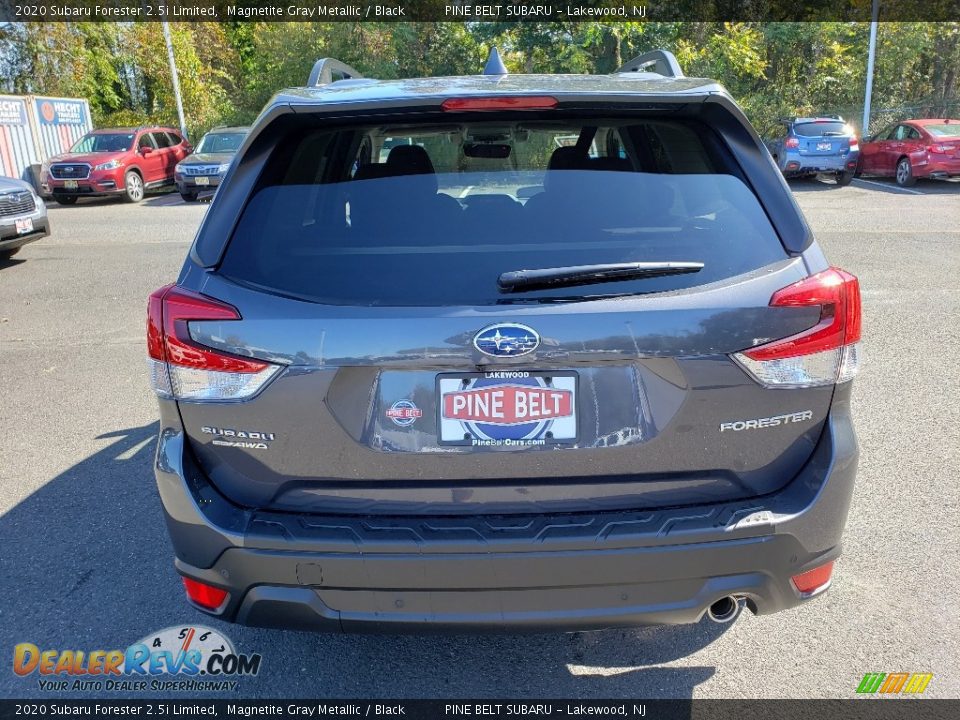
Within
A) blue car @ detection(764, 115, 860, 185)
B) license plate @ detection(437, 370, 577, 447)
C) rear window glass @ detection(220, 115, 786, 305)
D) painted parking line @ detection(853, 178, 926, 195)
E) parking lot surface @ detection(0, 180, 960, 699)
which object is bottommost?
painted parking line @ detection(853, 178, 926, 195)

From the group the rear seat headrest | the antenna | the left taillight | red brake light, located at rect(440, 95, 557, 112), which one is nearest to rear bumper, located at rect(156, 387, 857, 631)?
the left taillight

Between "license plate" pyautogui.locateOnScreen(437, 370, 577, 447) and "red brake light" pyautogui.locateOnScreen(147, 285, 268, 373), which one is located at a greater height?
"red brake light" pyautogui.locateOnScreen(147, 285, 268, 373)

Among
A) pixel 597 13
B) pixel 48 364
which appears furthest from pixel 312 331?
pixel 597 13

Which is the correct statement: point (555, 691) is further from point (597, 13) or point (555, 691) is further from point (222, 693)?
point (597, 13)

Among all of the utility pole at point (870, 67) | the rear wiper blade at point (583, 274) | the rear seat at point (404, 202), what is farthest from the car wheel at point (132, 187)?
the utility pole at point (870, 67)

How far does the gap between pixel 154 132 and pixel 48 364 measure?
17737mm

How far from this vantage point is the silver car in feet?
33.1

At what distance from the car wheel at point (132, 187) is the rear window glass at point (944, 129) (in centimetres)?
1897

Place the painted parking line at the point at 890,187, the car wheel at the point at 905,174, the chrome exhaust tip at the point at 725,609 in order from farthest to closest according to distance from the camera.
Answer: the car wheel at the point at 905,174 → the painted parking line at the point at 890,187 → the chrome exhaust tip at the point at 725,609

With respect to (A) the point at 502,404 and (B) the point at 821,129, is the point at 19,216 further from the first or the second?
(B) the point at 821,129

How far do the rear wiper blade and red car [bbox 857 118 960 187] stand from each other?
1852 cm

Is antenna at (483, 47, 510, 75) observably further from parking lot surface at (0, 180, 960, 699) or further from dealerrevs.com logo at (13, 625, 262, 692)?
dealerrevs.com logo at (13, 625, 262, 692)

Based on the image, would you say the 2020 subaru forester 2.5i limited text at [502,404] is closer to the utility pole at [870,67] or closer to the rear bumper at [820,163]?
the rear bumper at [820,163]

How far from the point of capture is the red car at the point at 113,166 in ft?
63.4
